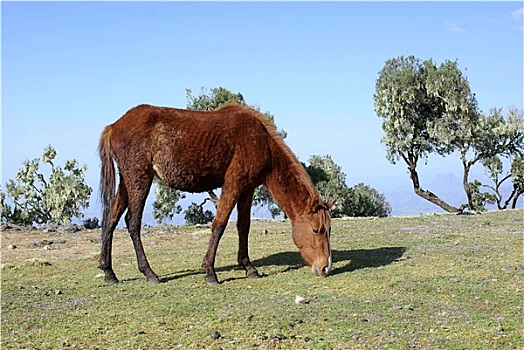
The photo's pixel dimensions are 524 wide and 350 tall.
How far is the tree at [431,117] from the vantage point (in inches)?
1276

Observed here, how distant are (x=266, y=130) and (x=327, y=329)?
437cm

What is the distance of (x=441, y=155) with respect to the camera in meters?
33.6

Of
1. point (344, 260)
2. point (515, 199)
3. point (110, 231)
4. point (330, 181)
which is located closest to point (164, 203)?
point (330, 181)

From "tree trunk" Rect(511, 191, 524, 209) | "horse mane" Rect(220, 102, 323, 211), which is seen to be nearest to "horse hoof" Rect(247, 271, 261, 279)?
"horse mane" Rect(220, 102, 323, 211)

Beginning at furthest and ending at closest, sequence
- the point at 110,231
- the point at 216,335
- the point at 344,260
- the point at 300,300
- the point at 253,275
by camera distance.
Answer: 1. the point at 344,260
2. the point at 253,275
3. the point at 110,231
4. the point at 300,300
5. the point at 216,335

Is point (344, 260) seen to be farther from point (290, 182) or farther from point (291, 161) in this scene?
point (291, 161)

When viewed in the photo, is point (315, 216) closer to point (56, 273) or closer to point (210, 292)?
point (210, 292)

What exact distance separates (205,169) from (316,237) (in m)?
2.19

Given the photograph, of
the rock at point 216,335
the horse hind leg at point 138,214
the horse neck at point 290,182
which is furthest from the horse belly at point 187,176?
the rock at point 216,335

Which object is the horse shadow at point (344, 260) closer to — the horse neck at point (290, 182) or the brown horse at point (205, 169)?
the brown horse at point (205, 169)

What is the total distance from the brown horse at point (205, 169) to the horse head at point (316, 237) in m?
0.02

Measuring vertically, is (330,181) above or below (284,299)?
above

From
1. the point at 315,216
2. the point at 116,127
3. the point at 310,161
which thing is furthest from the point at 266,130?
the point at 310,161

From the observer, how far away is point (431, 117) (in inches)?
1324
